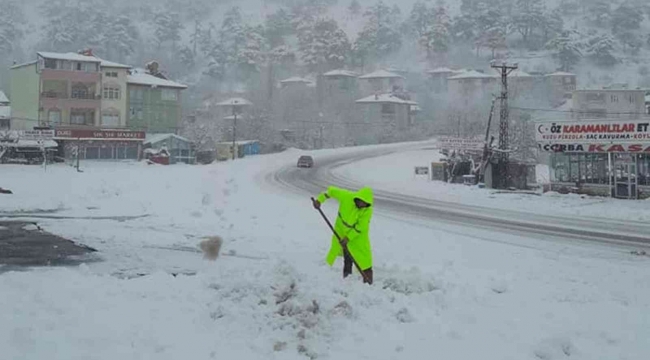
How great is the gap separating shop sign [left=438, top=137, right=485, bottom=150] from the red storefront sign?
3219 cm

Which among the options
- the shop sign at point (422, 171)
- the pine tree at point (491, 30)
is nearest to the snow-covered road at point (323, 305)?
the shop sign at point (422, 171)

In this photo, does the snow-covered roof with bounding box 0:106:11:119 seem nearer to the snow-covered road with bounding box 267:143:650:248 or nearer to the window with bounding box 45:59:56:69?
the window with bounding box 45:59:56:69

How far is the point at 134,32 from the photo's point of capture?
363ft

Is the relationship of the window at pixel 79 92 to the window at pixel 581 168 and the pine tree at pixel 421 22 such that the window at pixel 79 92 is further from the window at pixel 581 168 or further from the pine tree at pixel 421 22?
the pine tree at pixel 421 22

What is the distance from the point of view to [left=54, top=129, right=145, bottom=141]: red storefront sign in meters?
57.1

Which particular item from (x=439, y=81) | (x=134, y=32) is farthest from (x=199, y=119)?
(x=439, y=81)

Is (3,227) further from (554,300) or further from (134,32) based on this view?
(134,32)

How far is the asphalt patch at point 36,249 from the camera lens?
1063 centimetres

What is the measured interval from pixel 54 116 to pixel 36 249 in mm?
56554

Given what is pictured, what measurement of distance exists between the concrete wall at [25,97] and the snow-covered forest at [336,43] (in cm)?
2989

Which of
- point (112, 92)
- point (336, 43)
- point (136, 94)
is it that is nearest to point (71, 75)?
point (112, 92)

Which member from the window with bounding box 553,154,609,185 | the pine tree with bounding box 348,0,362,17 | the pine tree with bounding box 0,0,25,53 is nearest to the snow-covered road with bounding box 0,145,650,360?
the window with bounding box 553,154,609,185

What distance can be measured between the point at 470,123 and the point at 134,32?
65646 mm

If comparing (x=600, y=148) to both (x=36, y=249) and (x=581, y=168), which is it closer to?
(x=581, y=168)
